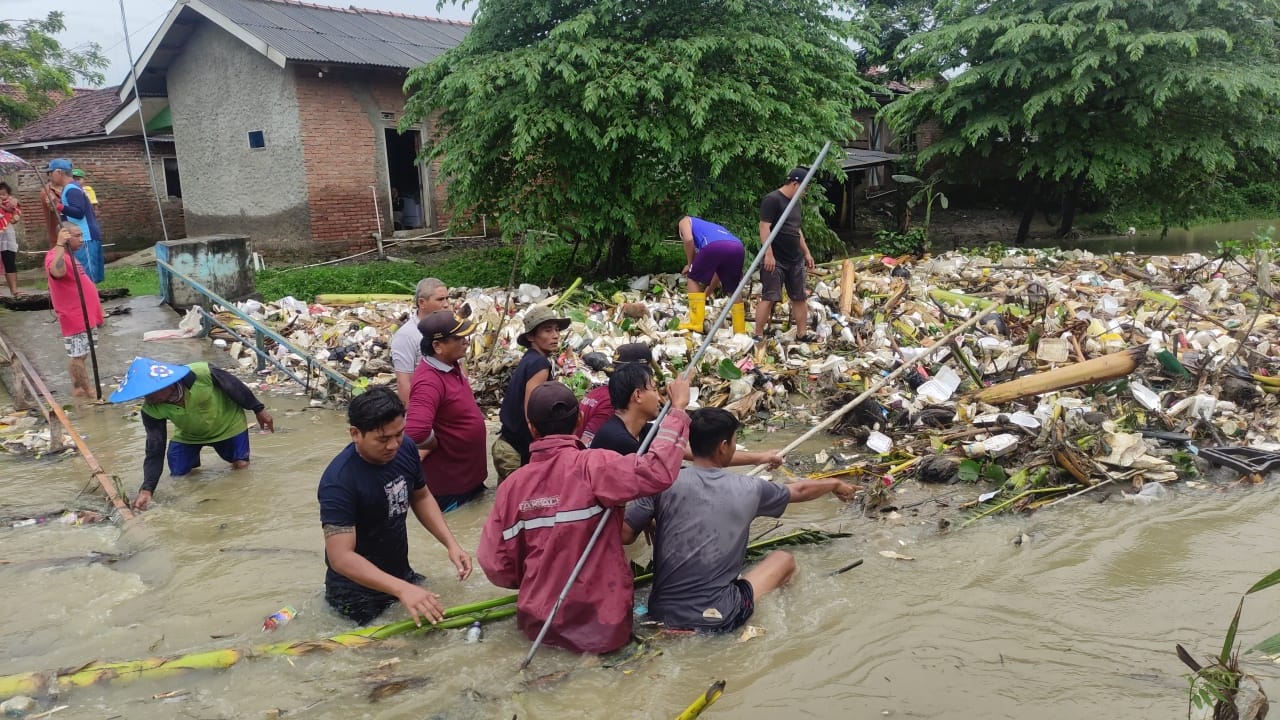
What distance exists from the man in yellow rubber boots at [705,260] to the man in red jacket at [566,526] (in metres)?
4.69

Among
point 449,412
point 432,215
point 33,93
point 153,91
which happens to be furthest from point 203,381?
point 33,93

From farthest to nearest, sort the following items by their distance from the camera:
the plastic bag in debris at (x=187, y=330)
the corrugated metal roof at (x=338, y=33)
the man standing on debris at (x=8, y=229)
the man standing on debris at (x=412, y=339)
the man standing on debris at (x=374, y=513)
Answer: the corrugated metal roof at (x=338, y=33)
the man standing on debris at (x=8, y=229)
the plastic bag in debris at (x=187, y=330)
the man standing on debris at (x=412, y=339)
the man standing on debris at (x=374, y=513)

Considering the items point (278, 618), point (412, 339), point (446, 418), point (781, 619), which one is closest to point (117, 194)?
point (412, 339)

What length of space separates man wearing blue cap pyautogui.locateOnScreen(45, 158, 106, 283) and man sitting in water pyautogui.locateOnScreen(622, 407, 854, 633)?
714cm

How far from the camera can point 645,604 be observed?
3.89m

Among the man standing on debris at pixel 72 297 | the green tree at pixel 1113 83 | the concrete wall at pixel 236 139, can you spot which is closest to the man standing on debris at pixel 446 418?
the man standing on debris at pixel 72 297

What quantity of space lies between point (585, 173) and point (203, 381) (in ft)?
20.9

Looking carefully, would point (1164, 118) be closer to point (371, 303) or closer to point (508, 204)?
point (508, 204)

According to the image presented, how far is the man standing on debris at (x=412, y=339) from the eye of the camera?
4980 millimetres

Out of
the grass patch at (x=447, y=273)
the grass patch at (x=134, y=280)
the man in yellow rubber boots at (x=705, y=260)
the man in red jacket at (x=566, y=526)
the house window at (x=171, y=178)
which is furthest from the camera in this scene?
the house window at (x=171, y=178)

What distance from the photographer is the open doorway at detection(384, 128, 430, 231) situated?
1669cm

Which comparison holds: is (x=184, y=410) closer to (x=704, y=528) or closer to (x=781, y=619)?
(x=704, y=528)

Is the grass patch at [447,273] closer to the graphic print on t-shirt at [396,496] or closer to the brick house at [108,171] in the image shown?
the brick house at [108,171]

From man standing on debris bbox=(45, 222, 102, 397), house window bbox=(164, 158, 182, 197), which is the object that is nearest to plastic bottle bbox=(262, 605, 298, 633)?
man standing on debris bbox=(45, 222, 102, 397)
